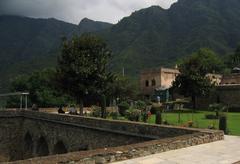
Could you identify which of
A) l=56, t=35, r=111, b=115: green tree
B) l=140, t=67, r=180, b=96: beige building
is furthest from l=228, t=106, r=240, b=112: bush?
l=140, t=67, r=180, b=96: beige building

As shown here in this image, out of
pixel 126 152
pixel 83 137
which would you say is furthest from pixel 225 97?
pixel 126 152

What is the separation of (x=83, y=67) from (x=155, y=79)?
30.2 meters

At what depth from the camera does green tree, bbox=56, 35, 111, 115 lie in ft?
107

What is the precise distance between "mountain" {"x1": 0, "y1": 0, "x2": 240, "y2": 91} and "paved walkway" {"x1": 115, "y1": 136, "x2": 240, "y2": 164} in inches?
3033

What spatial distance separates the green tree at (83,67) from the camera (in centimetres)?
3247

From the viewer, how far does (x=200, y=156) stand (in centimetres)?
1020

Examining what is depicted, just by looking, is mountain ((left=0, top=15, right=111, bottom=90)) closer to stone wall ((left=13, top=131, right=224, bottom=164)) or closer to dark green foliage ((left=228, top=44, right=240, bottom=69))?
dark green foliage ((left=228, top=44, right=240, bottom=69))

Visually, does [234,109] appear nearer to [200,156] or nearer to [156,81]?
[156,81]

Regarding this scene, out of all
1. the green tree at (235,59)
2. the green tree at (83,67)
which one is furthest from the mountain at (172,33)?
the green tree at (83,67)

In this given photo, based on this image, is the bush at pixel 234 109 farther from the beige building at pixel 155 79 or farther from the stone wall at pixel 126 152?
the stone wall at pixel 126 152

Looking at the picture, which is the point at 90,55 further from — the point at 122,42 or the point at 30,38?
the point at 30,38

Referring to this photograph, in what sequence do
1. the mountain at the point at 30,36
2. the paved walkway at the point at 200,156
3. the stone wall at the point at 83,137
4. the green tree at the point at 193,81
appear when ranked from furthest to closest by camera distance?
the mountain at the point at 30,36, the green tree at the point at 193,81, the stone wall at the point at 83,137, the paved walkway at the point at 200,156

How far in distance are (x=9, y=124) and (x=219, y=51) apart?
286ft

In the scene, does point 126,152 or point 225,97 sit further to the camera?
point 225,97
